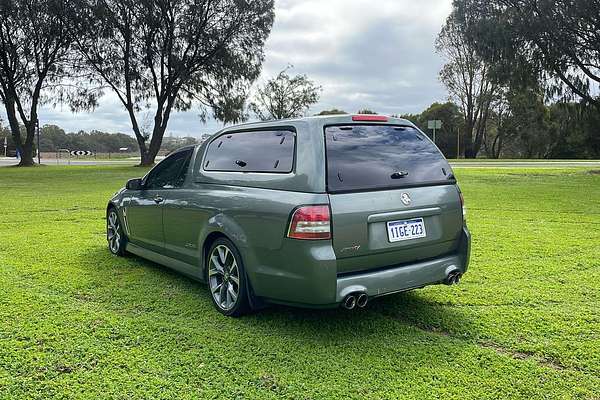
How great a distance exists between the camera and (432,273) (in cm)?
394

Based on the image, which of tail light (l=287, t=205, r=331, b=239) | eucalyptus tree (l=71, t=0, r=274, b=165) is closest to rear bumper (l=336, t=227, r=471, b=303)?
tail light (l=287, t=205, r=331, b=239)

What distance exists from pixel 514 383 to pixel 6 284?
A: 4599mm

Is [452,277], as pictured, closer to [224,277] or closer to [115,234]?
[224,277]

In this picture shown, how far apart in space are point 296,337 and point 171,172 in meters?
2.42

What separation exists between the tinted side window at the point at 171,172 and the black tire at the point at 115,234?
0.95m

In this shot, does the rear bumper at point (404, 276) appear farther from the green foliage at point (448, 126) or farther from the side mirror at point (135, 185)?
the green foliage at point (448, 126)

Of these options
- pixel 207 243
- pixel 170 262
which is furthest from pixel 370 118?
pixel 170 262

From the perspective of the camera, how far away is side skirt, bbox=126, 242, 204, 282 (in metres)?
4.62

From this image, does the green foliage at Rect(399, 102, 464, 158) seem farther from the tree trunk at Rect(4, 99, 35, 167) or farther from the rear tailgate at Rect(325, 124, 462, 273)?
the rear tailgate at Rect(325, 124, 462, 273)

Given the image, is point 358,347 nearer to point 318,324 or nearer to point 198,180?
point 318,324

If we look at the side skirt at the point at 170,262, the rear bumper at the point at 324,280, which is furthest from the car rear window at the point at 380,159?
the side skirt at the point at 170,262

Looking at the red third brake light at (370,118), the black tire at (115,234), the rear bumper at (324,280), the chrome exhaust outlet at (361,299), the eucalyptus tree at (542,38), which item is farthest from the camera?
the eucalyptus tree at (542,38)

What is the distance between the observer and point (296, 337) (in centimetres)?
373

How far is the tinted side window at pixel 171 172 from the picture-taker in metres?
5.07
